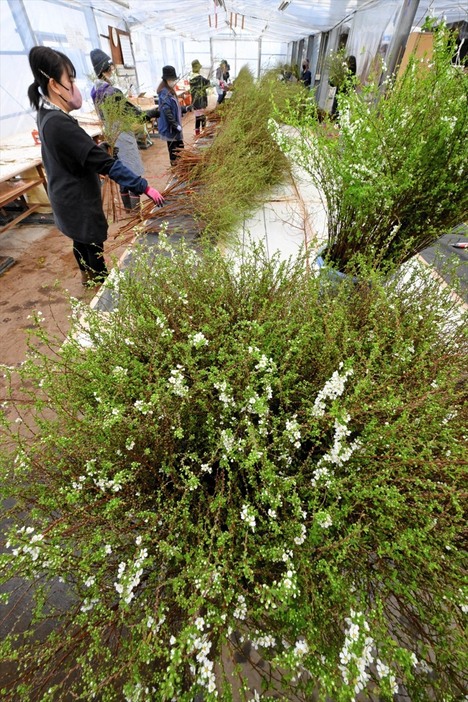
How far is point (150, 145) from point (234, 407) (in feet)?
24.4

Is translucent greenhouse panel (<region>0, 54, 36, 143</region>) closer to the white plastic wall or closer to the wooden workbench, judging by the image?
the white plastic wall

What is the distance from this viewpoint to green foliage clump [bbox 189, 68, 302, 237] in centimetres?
221

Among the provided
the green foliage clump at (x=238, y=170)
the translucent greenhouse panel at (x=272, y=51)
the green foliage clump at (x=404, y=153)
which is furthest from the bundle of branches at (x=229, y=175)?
the translucent greenhouse panel at (x=272, y=51)

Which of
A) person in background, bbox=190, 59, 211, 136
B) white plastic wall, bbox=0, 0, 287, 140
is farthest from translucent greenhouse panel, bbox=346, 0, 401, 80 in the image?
person in background, bbox=190, 59, 211, 136

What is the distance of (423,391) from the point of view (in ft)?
2.83

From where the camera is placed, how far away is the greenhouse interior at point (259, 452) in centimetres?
64

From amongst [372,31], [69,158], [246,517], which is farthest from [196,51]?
[246,517]

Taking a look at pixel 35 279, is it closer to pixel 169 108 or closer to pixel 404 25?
pixel 169 108

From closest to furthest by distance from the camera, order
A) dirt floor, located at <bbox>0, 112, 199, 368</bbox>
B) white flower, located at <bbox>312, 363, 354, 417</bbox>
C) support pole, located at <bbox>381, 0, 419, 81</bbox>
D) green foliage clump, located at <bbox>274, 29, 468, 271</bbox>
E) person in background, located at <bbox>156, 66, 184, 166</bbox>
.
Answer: white flower, located at <bbox>312, 363, 354, 417</bbox>, green foliage clump, located at <bbox>274, 29, 468, 271</bbox>, dirt floor, located at <bbox>0, 112, 199, 368</bbox>, support pole, located at <bbox>381, 0, 419, 81</bbox>, person in background, located at <bbox>156, 66, 184, 166</bbox>

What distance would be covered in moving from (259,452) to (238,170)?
2.40 m

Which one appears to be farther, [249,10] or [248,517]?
[249,10]

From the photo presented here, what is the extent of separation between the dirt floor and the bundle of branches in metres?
0.42

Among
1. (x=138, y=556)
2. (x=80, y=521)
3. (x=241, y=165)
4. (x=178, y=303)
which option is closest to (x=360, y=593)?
(x=138, y=556)

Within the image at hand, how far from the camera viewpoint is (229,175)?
8.01ft
